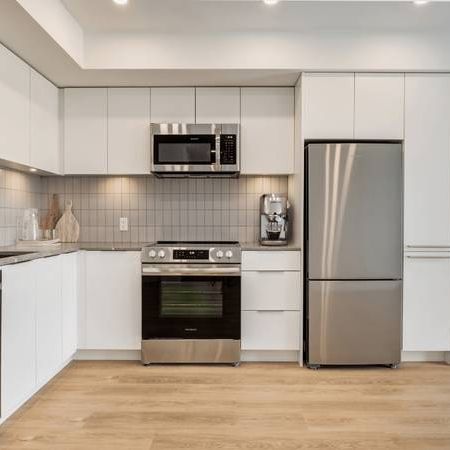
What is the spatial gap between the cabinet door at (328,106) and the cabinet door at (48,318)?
6.47ft

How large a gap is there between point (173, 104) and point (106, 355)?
78.7 inches

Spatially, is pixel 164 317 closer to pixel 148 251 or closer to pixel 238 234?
pixel 148 251

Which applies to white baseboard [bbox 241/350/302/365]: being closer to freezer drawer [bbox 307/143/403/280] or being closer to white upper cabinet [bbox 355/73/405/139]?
freezer drawer [bbox 307/143/403/280]

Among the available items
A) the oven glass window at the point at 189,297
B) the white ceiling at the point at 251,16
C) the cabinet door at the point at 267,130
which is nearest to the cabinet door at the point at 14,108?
the white ceiling at the point at 251,16

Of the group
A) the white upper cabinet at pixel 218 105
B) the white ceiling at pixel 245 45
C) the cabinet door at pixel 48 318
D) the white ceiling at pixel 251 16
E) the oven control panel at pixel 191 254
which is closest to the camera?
the cabinet door at pixel 48 318

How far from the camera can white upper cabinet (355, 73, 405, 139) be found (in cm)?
342

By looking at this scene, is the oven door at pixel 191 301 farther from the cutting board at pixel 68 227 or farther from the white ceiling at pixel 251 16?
the white ceiling at pixel 251 16

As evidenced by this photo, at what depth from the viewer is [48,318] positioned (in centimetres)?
287

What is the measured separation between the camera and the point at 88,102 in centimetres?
372

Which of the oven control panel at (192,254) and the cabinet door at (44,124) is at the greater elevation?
the cabinet door at (44,124)

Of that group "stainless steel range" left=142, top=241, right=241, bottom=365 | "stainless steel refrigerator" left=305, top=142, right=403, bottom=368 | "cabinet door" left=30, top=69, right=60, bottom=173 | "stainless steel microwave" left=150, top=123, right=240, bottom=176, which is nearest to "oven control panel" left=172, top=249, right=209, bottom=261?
"stainless steel range" left=142, top=241, right=241, bottom=365

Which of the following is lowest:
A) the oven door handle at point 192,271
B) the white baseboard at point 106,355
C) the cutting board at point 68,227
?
the white baseboard at point 106,355

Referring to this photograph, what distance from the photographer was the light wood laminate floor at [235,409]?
227 cm

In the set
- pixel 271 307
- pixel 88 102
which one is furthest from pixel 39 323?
pixel 88 102
